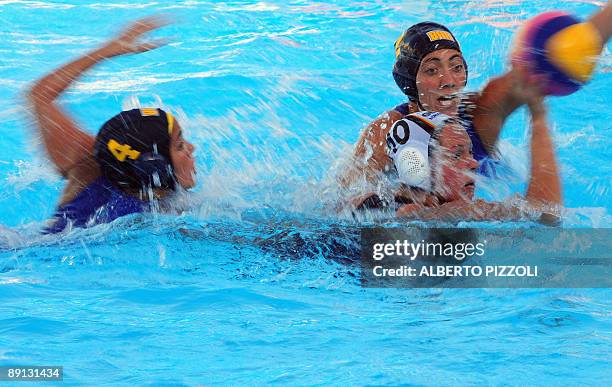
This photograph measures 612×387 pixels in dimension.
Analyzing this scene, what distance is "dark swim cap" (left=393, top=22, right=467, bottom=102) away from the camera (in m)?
5.09

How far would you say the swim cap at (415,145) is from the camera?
4.34 metres

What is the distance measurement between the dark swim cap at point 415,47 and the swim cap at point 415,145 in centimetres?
77

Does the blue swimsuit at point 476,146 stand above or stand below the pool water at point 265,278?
above

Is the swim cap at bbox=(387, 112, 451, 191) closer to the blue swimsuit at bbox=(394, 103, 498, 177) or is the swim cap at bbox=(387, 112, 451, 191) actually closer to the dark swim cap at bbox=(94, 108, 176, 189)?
the blue swimsuit at bbox=(394, 103, 498, 177)

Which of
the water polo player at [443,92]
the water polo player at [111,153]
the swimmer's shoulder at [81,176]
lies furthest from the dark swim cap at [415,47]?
the swimmer's shoulder at [81,176]

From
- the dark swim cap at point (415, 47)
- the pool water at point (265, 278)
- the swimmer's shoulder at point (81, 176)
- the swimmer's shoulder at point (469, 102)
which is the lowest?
the pool water at point (265, 278)

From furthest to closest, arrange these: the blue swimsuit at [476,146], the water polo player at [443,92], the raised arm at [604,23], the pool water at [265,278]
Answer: the blue swimsuit at [476,146], the water polo player at [443,92], the raised arm at [604,23], the pool water at [265,278]

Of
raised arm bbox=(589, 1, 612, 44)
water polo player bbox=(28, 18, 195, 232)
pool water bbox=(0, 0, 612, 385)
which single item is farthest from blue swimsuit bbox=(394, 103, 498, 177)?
water polo player bbox=(28, 18, 195, 232)

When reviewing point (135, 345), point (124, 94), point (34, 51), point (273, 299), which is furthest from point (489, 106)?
point (34, 51)

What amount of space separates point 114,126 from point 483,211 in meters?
1.97

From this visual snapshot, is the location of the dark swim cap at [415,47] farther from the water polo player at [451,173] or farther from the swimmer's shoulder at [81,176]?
the swimmer's shoulder at [81,176]

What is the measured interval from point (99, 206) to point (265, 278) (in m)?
1.03

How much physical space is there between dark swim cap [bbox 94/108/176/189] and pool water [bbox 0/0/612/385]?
0.23 metres

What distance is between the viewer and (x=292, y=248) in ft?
14.7
